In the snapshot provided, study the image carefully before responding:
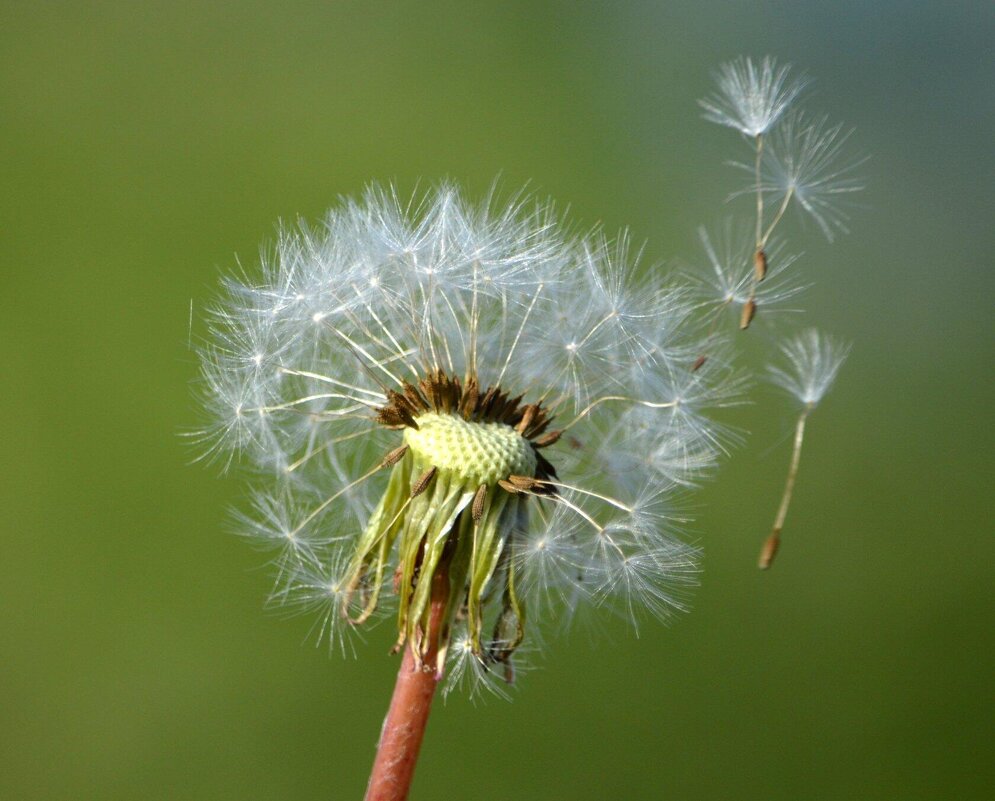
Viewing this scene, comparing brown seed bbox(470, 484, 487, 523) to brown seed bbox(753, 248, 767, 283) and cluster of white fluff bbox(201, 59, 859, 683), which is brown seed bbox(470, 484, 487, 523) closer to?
cluster of white fluff bbox(201, 59, 859, 683)

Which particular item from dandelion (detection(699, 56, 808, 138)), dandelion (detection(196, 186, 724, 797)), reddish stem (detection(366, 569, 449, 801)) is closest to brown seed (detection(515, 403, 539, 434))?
dandelion (detection(196, 186, 724, 797))

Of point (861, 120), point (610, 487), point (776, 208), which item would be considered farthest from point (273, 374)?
point (861, 120)

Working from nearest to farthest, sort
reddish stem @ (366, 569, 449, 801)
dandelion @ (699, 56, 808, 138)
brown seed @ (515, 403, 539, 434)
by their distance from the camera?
reddish stem @ (366, 569, 449, 801), brown seed @ (515, 403, 539, 434), dandelion @ (699, 56, 808, 138)

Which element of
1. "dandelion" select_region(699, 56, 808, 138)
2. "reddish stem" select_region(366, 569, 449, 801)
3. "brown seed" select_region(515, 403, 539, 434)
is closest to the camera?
"reddish stem" select_region(366, 569, 449, 801)

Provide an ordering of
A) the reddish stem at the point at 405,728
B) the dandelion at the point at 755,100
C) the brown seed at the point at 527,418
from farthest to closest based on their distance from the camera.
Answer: the dandelion at the point at 755,100
the brown seed at the point at 527,418
the reddish stem at the point at 405,728

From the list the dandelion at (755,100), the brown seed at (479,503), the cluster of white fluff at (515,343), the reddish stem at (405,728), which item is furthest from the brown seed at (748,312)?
the reddish stem at (405,728)

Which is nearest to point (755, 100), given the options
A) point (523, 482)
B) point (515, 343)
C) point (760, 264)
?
point (760, 264)

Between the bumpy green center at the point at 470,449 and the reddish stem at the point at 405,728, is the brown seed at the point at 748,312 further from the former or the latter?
the reddish stem at the point at 405,728
